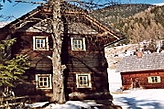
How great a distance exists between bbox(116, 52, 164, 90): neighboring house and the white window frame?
22348mm

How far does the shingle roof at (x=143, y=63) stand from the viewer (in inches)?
1697

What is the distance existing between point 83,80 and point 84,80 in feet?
0.24

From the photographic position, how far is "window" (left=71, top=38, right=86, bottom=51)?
72.8 feet

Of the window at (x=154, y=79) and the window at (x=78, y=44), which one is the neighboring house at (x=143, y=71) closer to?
the window at (x=154, y=79)

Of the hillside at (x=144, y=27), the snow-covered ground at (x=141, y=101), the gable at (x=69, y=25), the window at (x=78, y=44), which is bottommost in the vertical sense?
the snow-covered ground at (x=141, y=101)

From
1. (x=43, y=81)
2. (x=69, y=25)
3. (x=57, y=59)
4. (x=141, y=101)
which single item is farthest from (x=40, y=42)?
(x=141, y=101)

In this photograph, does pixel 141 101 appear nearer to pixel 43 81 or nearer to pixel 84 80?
pixel 84 80

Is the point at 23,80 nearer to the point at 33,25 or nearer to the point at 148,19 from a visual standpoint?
the point at 33,25

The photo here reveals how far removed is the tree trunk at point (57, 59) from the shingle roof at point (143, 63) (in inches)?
1050

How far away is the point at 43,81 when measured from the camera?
69.2 feet

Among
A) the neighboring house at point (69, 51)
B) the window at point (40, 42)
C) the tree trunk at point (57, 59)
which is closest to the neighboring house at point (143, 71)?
the neighboring house at point (69, 51)

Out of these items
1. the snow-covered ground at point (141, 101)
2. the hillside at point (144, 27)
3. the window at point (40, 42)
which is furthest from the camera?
the hillside at point (144, 27)

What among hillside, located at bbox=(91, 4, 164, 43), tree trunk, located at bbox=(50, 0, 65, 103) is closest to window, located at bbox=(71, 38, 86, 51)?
tree trunk, located at bbox=(50, 0, 65, 103)

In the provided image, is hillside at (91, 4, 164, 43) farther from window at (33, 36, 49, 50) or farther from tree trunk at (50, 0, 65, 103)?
tree trunk at (50, 0, 65, 103)
